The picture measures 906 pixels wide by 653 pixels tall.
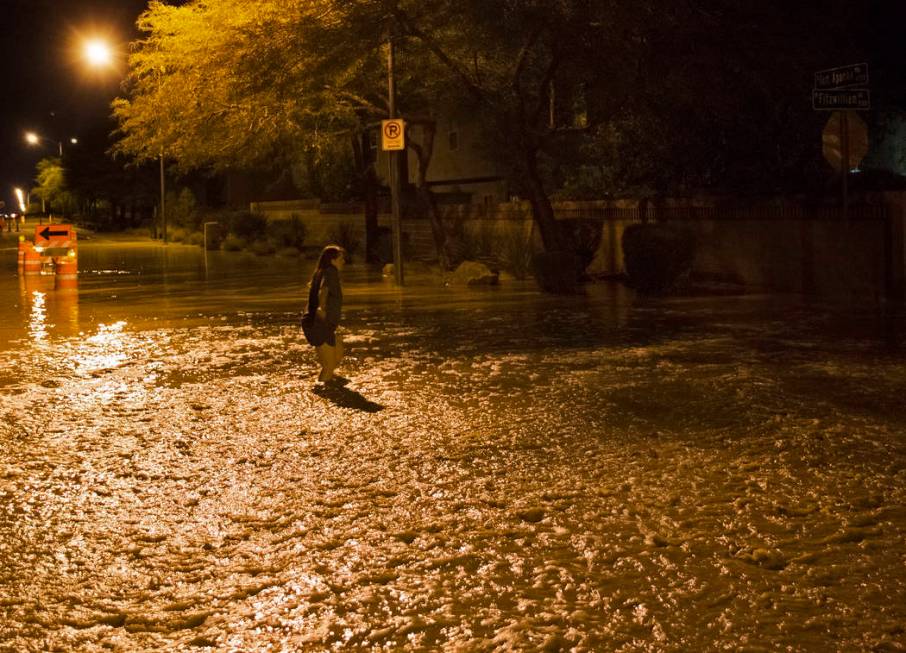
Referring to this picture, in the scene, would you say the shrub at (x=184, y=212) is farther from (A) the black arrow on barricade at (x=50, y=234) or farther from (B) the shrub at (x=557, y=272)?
(B) the shrub at (x=557, y=272)

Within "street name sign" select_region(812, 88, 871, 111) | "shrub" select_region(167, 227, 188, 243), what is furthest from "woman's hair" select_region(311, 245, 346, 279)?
"shrub" select_region(167, 227, 188, 243)

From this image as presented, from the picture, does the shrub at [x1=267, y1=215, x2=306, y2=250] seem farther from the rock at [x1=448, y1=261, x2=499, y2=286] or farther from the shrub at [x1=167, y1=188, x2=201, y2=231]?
the rock at [x1=448, y1=261, x2=499, y2=286]

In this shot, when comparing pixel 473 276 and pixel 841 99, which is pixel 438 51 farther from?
pixel 841 99

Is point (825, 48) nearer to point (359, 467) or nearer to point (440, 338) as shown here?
point (440, 338)

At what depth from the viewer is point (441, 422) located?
33.4 feet

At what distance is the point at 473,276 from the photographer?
83.6 ft

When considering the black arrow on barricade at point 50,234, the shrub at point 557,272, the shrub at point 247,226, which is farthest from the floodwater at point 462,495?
the shrub at point 247,226

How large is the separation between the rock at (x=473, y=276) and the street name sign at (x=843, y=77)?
30.5ft

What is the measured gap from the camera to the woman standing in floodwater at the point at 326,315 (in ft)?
41.2

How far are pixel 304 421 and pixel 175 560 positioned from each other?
4025mm

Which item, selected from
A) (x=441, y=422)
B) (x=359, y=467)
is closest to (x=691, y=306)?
(x=441, y=422)

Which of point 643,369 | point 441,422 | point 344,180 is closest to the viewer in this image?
point 441,422

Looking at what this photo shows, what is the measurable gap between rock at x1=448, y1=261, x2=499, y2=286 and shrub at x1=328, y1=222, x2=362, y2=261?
12.2m

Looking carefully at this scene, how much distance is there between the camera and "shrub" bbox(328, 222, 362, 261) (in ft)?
131
